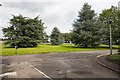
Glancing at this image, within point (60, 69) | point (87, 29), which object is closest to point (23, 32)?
point (87, 29)

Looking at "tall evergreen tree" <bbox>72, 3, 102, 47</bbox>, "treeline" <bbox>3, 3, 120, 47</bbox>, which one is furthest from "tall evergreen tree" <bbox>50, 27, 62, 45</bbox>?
"tall evergreen tree" <bbox>72, 3, 102, 47</bbox>

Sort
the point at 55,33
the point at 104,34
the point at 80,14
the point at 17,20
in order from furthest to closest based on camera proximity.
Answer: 1. the point at 55,33
2. the point at 17,20
3. the point at 80,14
4. the point at 104,34

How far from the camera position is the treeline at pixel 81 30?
142ft

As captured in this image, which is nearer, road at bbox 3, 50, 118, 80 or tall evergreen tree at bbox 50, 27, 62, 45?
road at bbox 3, 50, 118, 80

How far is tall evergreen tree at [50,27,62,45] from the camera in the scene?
6606cm

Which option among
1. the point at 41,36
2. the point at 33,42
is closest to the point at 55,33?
the point at 41,36

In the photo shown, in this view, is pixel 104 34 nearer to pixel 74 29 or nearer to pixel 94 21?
pixel 94 21

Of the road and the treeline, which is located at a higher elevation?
the treeline

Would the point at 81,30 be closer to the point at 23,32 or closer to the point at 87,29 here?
the point at 87,29

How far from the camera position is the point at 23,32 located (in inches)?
2072

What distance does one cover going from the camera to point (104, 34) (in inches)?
1721

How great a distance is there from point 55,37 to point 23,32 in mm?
16407

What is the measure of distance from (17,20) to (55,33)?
17.2 meters

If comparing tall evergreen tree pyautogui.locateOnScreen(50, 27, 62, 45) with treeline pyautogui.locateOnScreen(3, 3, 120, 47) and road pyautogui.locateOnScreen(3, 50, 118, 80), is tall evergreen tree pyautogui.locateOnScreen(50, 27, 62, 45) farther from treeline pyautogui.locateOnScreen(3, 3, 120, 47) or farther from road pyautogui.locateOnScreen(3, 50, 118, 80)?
road pyautogui.locateOnScreen(3, 50, 118, 80)
